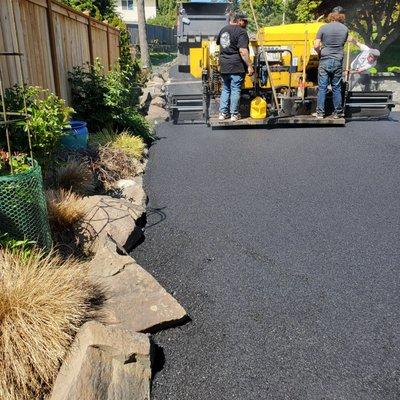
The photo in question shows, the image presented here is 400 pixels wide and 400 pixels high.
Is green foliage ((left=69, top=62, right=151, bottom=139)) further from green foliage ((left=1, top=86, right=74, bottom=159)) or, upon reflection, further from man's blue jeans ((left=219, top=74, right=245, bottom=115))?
green foliage ((left=1, top=86, right=74, bottom=159))

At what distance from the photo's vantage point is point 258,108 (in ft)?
28.4

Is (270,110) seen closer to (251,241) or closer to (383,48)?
(251,241)

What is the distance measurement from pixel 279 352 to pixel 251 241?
1.48 meters

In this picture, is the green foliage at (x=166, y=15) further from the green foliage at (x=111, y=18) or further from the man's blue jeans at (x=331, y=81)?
the man's blue jeans at (x=331, y=81)

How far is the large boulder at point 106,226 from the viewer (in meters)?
3.80

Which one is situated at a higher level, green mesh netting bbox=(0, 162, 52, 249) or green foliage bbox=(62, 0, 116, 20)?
green foliage bbox=(62, 0, 116, 20)

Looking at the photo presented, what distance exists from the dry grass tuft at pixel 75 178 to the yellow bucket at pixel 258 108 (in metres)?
4.58

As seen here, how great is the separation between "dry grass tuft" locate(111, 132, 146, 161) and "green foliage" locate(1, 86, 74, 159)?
76.1 inches

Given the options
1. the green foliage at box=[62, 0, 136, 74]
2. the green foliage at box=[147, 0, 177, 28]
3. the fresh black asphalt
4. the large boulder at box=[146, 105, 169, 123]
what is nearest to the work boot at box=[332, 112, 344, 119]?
the fresh black asphalt

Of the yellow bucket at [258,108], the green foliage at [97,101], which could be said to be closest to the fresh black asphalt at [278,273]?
the green foliage at [97,101]

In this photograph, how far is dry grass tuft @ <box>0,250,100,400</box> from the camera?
7.12 ft

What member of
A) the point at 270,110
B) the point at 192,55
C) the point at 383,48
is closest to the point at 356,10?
the point at 383,48

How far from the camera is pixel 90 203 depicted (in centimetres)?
416

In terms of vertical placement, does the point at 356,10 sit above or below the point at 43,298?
above
